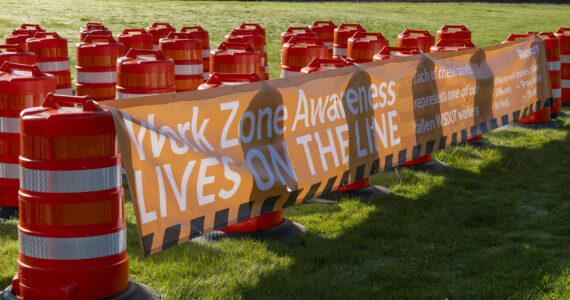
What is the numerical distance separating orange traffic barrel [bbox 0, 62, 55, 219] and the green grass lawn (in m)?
0.52

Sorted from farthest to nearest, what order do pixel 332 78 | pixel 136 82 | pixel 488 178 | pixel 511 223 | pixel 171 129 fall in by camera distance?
pixel 488 178 < pixel 136 82 < pixel 511 223 < pixel 332 78 < pixel 171 129

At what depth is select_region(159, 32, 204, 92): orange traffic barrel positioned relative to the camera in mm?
12227

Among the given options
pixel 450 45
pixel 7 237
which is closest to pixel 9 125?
pixel 7 237

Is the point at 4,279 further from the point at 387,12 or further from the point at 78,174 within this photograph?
the point at 387,12

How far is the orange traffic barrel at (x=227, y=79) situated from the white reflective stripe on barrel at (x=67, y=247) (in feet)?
7.00

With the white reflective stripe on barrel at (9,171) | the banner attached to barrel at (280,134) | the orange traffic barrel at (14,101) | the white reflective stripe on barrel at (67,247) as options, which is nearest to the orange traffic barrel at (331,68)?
the banner attached to barrel at (280,134)

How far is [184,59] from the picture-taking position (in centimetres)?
1238

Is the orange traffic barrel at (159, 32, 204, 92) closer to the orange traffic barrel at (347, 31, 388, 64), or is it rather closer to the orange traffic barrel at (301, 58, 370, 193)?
the orange traffic barrel at (347, 31, 388, 64)

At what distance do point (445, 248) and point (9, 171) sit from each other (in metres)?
3.89

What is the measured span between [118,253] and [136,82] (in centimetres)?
373

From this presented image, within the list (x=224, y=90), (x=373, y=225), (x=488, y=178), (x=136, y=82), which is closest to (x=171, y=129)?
(x=224, y=90)

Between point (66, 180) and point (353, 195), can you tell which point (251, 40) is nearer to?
point (353, 195)

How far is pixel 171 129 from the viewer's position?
5367mm

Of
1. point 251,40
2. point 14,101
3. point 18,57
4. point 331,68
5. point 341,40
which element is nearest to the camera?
point 14,101
